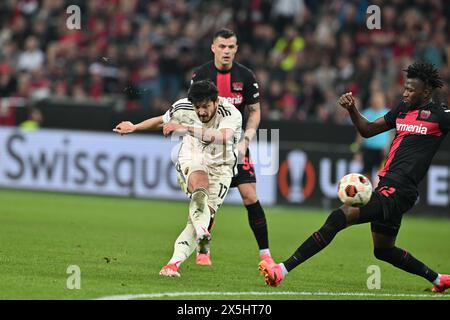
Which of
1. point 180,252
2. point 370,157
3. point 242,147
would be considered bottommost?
point 370,157

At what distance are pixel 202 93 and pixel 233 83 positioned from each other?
6.64ft

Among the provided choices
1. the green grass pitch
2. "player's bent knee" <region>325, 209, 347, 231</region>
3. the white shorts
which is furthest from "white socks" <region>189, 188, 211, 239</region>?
"player's bent knee" <region>325, 209, 347, 231</region>

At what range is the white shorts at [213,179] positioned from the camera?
10.5 m

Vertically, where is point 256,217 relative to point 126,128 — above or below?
below

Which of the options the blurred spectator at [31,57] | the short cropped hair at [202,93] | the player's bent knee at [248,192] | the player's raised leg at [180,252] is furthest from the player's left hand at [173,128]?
the blurred spectator at [31,57]

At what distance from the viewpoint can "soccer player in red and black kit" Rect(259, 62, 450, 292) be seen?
9586 mm

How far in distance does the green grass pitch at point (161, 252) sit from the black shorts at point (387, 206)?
64 cm

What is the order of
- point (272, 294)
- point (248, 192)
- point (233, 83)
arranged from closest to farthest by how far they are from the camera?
point (272, 294) → point (248, 192) → point (233, 83)

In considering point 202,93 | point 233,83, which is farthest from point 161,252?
point 202,93

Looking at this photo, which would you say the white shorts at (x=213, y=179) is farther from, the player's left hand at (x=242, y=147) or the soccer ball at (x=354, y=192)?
the soccer ball at (x=354, y=192)

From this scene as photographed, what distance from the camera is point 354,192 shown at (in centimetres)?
948

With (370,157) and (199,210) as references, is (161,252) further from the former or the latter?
(370,157)

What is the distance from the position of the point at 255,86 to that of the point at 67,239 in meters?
3.43
